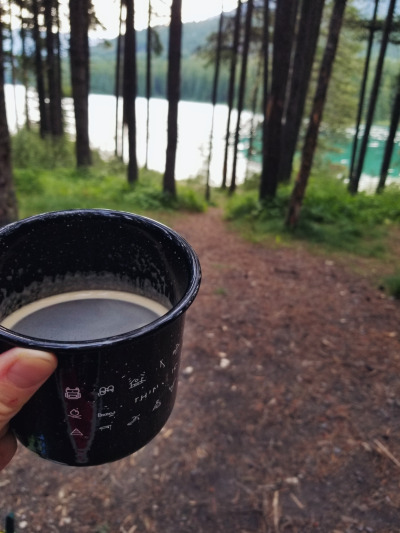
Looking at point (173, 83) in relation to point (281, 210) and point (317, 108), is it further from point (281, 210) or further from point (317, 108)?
point (317, 108)

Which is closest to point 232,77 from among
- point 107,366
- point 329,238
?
point 329,238

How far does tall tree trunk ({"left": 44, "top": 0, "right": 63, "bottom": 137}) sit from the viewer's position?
58.4 ft

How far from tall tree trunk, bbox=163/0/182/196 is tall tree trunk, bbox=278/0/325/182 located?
3848 millimetres

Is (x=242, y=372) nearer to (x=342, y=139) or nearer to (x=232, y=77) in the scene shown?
(x=232, y=77)

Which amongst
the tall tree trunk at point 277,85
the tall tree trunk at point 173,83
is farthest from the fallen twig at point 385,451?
the tall tree trunk at point 173,83

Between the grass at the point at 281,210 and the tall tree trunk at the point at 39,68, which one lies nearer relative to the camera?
the grass at the point at 281,210

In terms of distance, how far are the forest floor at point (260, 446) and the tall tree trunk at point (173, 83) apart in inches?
314

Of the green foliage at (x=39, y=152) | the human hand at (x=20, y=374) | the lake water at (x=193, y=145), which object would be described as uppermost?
the human hand at (x=20, y=374)

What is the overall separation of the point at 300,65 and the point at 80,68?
336 inches

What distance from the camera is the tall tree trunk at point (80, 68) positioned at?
15031 millimetres

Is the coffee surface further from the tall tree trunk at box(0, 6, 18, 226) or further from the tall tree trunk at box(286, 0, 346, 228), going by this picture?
the tall tree trunk at box(286, 0, 346, 228)

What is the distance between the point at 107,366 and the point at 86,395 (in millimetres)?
115

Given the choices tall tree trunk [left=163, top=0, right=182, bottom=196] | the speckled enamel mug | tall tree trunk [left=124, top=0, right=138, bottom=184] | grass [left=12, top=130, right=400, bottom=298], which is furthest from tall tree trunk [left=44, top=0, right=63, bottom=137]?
the speckled enamel mug

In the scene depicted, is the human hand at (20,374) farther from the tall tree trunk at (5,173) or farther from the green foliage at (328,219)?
the green foliage at (328,219)
